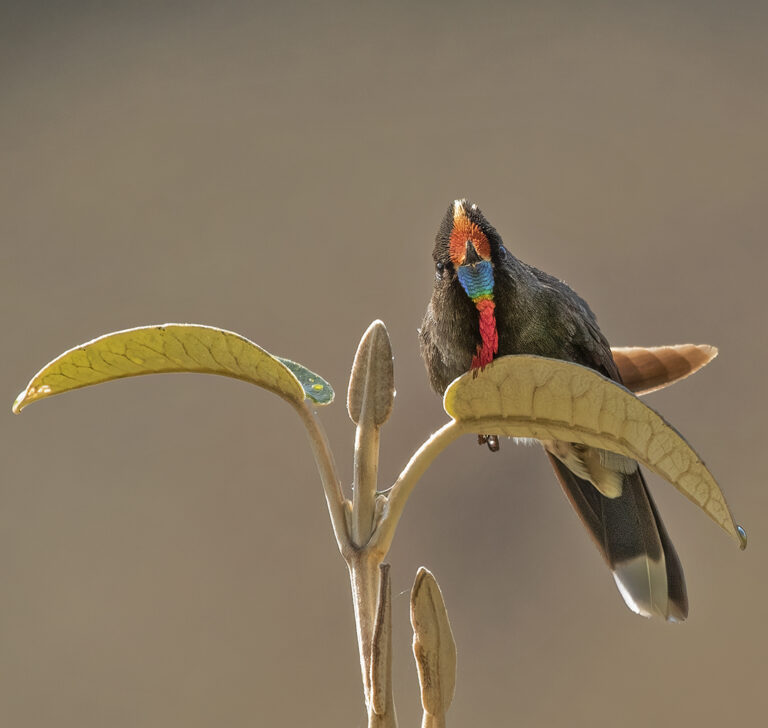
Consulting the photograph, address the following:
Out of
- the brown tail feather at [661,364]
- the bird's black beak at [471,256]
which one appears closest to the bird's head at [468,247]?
the bird's black beak at [471,256]

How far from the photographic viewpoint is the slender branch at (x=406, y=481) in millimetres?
308

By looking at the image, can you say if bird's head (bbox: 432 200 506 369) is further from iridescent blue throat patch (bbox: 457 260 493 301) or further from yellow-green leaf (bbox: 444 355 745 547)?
yellow-green leaf (bbox: 444 355 745 547)

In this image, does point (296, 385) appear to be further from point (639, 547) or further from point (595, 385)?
point (639, 547)

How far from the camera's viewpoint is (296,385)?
12.7 inches

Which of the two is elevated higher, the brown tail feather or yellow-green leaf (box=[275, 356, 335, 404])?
the brown tail feather

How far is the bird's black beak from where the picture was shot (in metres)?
0.40

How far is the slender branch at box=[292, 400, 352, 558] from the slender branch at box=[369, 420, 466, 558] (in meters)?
0.01

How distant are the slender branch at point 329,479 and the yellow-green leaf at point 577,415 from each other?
0.17 feet

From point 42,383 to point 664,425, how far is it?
216mm

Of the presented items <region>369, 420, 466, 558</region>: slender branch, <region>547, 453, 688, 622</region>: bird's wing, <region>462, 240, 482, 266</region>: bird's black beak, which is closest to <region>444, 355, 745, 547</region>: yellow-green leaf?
<region>369, 420, 466, 558</region>: slender branch

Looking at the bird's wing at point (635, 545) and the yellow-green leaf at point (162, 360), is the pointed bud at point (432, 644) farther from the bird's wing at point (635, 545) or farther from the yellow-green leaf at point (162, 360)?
the bird's wing at point (635, 545)

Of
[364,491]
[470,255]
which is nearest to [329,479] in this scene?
[364,491]

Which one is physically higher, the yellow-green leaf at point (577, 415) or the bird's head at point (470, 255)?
the bird's head at point (470, 255)

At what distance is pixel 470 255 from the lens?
0.40 metres
